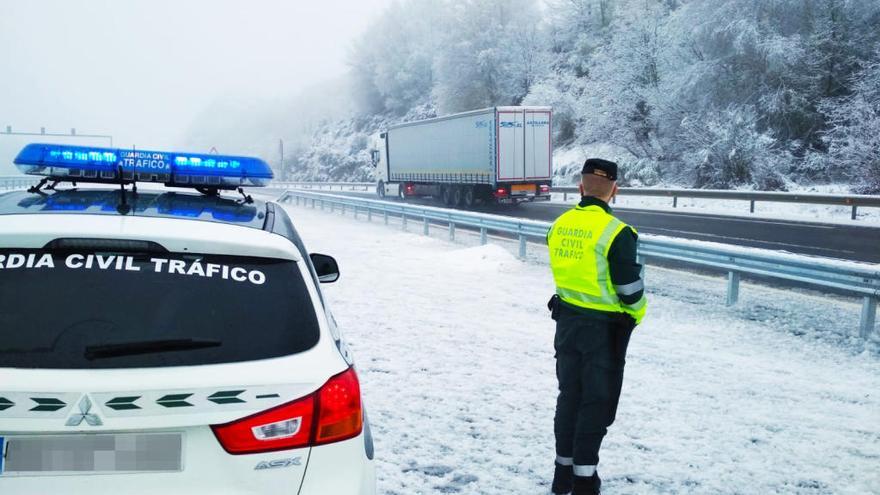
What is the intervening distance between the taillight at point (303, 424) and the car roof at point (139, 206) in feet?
2.47

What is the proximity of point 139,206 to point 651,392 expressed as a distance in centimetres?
450

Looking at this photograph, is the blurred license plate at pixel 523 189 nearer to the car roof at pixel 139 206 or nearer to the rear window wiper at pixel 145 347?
the car roof at pixel 139 206

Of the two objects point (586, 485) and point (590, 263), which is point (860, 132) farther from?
point (586, 485)

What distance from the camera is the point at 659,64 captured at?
36.9m

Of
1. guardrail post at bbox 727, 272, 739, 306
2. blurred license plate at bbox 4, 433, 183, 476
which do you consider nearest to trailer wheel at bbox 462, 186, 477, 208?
guardrail post at bbox 727, 272, 739, 306

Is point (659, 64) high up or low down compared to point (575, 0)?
down

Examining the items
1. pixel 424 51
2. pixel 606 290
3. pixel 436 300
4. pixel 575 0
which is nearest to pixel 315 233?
pixel 436 300

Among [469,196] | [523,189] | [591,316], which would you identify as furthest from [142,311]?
[469,196]

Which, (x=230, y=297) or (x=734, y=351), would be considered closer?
(x=230, y=297)

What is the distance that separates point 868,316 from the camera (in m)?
7.61

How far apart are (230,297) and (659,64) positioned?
37.8 metres

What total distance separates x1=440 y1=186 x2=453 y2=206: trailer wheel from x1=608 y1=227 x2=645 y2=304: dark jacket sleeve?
1044 inches

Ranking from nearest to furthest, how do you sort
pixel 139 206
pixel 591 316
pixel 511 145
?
pixel 139 206
pixel 591 316
pixel 511 145

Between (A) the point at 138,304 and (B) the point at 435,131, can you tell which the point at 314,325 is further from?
(B) the point at 435,131
